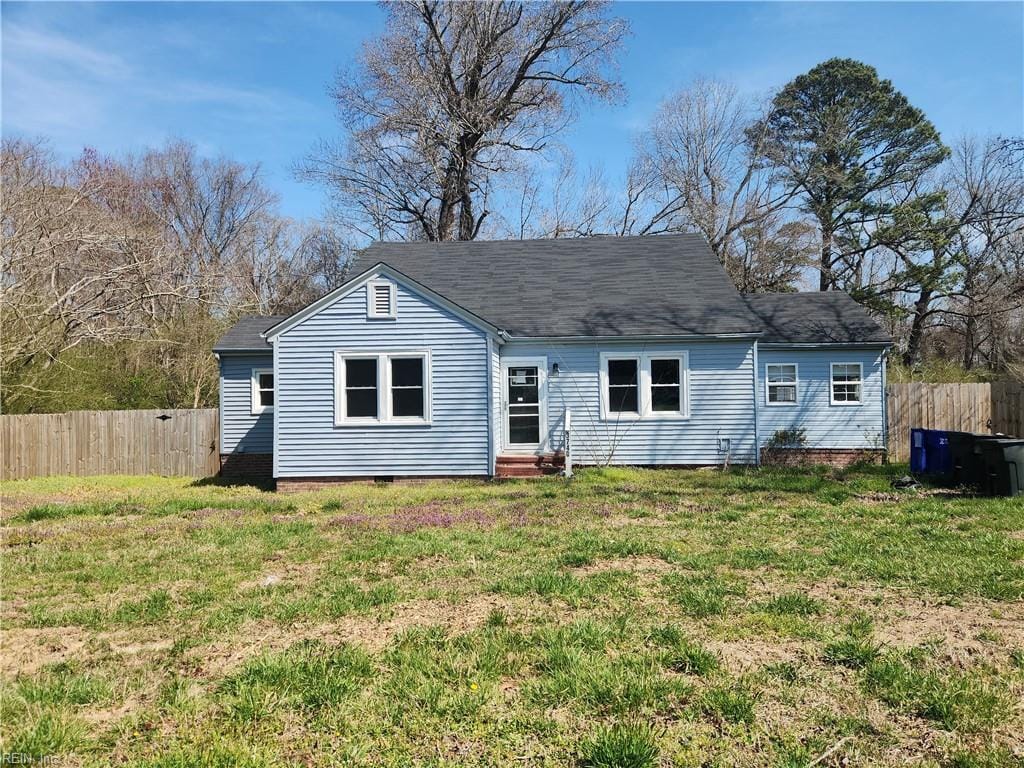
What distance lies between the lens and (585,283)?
57.9 feet

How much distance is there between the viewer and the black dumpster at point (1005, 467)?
10148 mm

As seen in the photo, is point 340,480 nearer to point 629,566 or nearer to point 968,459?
point 629,566

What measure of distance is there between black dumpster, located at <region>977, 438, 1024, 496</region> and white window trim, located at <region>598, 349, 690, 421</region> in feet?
19.6

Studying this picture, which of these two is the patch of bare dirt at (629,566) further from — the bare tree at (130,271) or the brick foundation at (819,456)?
the bare tree at (130,271)

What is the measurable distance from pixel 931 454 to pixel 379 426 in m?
10.6

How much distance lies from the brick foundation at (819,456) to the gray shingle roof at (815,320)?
2.88 m

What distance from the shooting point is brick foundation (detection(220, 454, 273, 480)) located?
17234 mm

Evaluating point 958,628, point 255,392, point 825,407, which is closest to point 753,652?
point 958,628

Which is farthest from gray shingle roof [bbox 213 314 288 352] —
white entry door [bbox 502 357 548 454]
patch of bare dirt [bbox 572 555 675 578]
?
patch of bare dirt [bbox 572 555 675 578]

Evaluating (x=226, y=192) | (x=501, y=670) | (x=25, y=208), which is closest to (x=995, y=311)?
(x=501, y=670)

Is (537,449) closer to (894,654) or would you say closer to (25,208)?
(894,654)

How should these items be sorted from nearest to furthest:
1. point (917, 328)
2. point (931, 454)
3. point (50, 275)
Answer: point (931, 454) < point (50, 275) < point (917, 328)

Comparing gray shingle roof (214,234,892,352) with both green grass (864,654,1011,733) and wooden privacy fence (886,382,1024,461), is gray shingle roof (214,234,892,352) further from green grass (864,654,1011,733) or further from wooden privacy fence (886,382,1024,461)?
green grass (864,654,1011,733)

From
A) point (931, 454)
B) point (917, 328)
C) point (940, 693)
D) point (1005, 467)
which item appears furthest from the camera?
point (917, 328)
